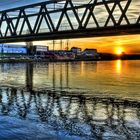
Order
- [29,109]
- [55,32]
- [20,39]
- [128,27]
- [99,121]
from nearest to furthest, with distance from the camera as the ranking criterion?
[99,121] < [29,109] < [128,27] < [55,32] < [20,39]

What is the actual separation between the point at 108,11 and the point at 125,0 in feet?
8.47

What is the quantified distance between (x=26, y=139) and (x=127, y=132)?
4.91 meters

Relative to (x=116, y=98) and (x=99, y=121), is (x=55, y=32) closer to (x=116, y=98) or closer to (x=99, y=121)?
(x=116, y=98)

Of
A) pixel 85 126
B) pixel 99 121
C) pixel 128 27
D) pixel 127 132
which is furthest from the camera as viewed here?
pixel 128 27

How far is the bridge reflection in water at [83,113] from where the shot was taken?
2136 centimetres

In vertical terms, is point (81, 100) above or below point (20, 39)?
below

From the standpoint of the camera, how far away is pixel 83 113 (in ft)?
87.9

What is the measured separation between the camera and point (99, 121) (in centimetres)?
2392

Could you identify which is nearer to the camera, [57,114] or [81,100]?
[57,114]

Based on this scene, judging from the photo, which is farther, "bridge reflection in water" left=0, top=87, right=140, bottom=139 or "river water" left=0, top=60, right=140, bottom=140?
"bridge reflection in water" left=0, top=87, right=140, bottom=139

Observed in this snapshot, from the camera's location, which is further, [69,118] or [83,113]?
[83,113]

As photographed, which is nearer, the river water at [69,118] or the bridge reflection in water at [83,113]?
the river water at [69,118]

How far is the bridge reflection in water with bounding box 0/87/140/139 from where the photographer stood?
2136 centimetres

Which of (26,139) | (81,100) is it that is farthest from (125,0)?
(26,139)
